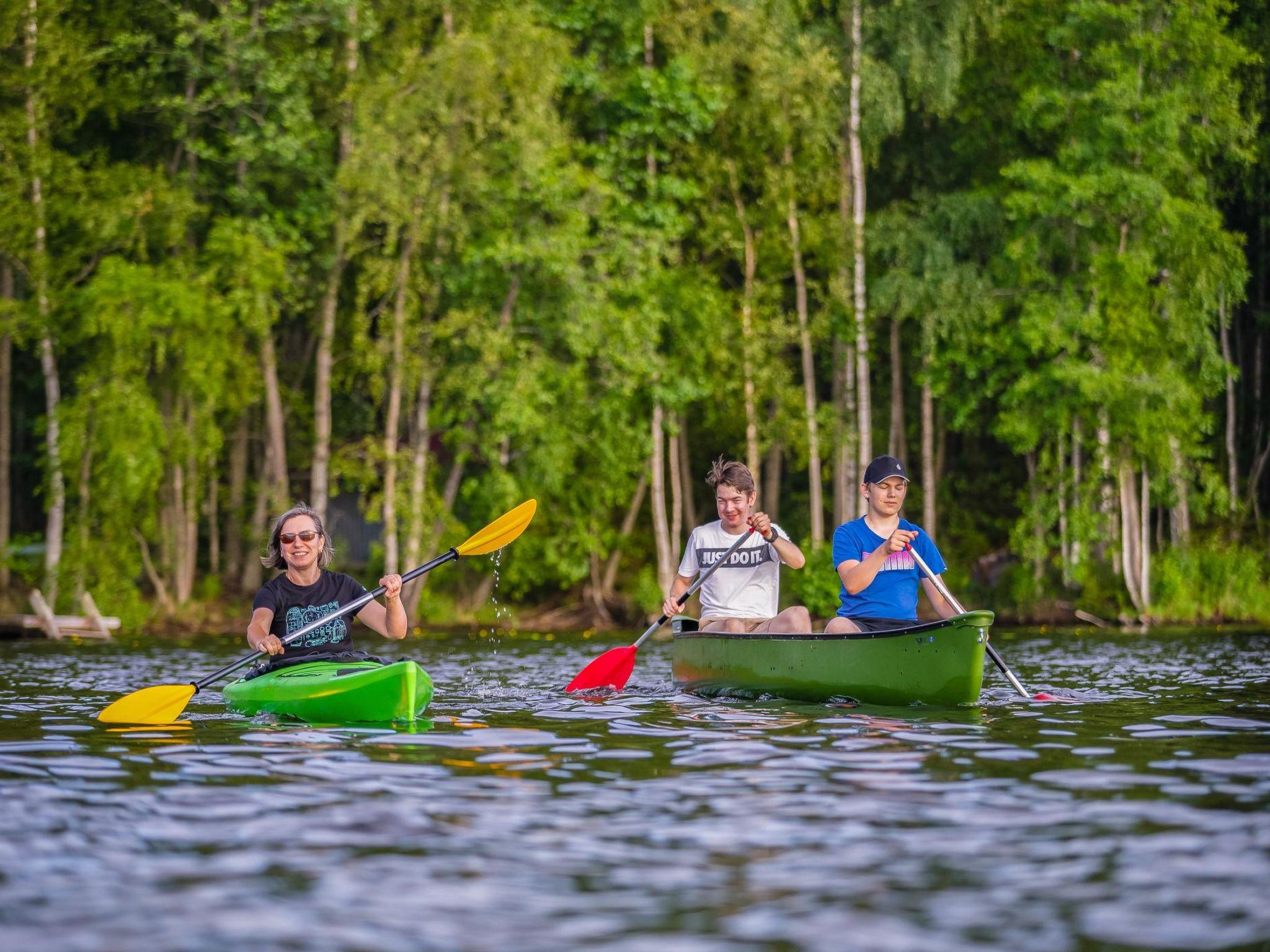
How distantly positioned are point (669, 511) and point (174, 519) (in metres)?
9.90

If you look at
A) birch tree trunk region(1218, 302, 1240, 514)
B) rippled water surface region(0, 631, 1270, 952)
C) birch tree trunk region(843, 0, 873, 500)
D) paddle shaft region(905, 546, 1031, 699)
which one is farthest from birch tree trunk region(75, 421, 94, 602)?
birch tree trunk region(1218, 302, 1240, 514)

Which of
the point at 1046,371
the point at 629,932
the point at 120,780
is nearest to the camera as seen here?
the point at 629,932

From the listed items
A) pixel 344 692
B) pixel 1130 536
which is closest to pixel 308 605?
pixel 344 692

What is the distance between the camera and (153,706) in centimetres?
917

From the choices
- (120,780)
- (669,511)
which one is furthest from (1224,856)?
(669,511)

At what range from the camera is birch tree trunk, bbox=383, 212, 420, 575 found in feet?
77.1

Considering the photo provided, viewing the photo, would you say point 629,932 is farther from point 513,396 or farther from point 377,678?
point 513,396

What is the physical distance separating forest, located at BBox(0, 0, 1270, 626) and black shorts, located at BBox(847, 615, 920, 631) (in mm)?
13724

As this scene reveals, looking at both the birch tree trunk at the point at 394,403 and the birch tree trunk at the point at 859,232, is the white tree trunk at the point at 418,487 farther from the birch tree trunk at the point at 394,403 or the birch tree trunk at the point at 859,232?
the birch tree trunk at the point at 859,232

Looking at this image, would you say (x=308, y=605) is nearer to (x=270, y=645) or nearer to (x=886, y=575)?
(x=270, y=645)

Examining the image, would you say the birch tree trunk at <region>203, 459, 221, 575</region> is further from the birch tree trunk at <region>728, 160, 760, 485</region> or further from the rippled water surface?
the rippled water surface

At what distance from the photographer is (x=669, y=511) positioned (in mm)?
30625

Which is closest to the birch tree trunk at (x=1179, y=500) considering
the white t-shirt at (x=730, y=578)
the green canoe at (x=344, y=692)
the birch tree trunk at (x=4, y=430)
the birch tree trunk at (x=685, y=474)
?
the birch tree trunk at (x=685, y=474)

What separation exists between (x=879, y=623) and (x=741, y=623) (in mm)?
1285
